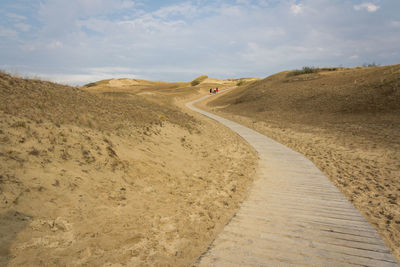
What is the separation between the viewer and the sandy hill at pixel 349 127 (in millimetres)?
5742

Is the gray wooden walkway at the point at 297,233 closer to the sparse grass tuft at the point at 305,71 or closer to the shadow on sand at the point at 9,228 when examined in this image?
the shadow on sand at the point at 9,228

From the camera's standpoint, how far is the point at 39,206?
12.1 ft

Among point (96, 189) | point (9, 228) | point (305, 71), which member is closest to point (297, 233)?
point (96, 189)

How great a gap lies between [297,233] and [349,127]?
14867mm

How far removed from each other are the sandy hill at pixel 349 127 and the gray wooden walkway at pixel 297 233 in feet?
1.76

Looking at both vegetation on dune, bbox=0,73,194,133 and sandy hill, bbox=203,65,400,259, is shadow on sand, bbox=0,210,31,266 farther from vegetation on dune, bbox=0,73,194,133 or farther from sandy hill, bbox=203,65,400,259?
sandy hill, bbox=203,65,400,259

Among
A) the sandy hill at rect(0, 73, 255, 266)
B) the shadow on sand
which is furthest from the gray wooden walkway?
the shadow on sand

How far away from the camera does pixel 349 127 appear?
15586 millimetres

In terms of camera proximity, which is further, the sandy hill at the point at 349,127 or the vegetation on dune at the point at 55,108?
the vegetation on dune at the point at 55,108

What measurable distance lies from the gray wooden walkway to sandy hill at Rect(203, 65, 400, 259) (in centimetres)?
54

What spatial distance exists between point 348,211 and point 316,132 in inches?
467

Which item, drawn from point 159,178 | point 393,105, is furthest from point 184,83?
point 159,178

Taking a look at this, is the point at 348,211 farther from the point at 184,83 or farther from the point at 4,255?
the point at 184,83

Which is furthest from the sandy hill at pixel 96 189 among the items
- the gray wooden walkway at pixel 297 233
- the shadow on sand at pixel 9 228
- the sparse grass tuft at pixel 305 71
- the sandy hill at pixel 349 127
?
the sparse grass tuft at pixel 305 71
